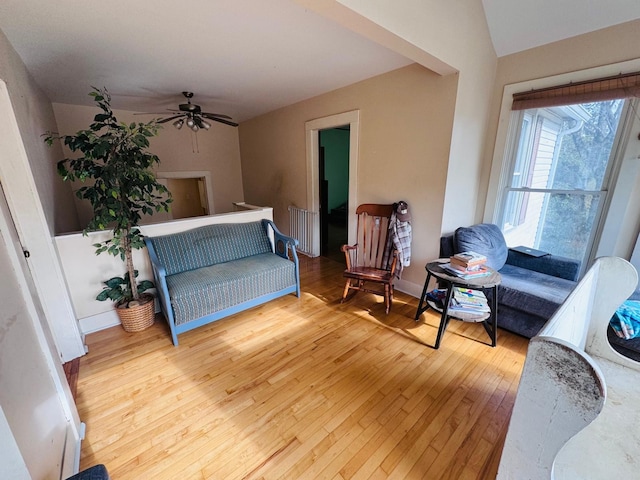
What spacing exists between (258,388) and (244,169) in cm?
467

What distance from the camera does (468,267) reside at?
1.95 meters

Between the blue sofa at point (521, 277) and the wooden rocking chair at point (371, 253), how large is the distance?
0.61 metres

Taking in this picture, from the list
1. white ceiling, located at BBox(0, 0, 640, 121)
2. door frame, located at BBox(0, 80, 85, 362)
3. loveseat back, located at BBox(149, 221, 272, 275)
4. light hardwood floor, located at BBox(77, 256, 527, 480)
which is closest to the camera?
light hardwood floor, located at BBox(77, 256, 527, 480)

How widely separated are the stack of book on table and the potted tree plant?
7.99 feet

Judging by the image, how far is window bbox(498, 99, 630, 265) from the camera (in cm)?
220

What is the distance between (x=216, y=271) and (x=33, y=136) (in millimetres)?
1752

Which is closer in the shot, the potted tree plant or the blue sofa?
the potted tree plant

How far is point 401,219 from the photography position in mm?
2646

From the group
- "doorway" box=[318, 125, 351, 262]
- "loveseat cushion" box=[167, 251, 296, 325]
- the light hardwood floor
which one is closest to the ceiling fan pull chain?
"doorway" box=[318, 125, 351, 262]

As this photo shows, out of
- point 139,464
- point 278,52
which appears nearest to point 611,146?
point 278,52

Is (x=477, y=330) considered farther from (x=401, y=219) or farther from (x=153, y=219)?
(x=153, y=219)

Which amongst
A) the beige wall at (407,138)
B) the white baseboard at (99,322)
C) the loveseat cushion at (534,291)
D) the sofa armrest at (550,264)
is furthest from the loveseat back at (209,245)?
the sofa armrest at (550,264)

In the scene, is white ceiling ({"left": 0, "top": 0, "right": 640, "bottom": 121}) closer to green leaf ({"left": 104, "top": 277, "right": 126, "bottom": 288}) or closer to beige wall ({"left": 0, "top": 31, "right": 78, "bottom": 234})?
beige wall ({"left": 0, "top": 31, "right": 78, "bottom": 234})

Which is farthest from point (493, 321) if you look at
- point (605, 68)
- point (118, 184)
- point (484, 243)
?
point (118, 184)
